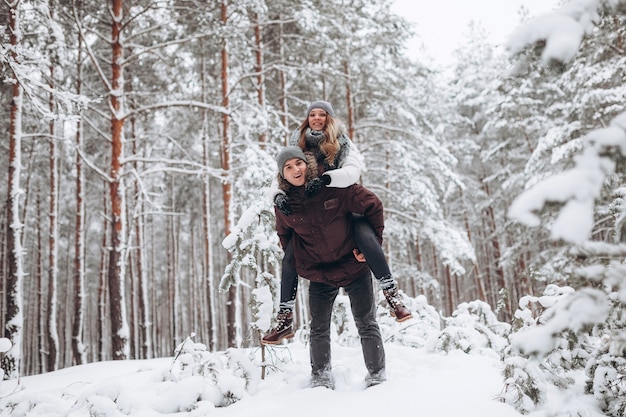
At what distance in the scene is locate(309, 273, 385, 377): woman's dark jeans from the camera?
10.2ft

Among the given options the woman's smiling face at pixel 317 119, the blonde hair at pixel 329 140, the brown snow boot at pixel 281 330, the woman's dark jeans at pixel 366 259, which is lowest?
the brown snow boot at pixel 281 330

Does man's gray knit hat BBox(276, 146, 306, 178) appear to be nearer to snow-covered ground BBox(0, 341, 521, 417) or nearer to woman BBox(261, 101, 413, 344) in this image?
woman BBox(261, 101, 413, 344)

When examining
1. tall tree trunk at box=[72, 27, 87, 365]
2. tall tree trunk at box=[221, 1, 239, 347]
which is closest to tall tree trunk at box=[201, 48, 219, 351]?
tall tree trunk at box=[221, 1, 239, 347]

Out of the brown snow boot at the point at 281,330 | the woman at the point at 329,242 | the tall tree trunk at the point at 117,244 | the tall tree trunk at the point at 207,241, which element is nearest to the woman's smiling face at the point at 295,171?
the woman at the point at 329,242

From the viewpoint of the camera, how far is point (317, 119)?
3.54 meters

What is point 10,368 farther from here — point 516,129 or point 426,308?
point 516,129

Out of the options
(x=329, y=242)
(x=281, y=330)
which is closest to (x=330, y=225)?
(x=329, y=242)

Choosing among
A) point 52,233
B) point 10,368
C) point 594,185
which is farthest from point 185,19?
point 594,185

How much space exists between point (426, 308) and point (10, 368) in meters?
Answer: 6.80

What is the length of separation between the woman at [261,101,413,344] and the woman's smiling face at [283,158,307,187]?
0.30ft

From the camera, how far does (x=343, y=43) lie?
456 inches

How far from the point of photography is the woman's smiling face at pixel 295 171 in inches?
125

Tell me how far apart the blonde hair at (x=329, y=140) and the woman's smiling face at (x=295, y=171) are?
9.6 inches

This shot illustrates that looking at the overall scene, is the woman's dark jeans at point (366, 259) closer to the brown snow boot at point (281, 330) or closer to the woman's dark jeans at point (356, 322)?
the brown snow boot at point (281, 330)
